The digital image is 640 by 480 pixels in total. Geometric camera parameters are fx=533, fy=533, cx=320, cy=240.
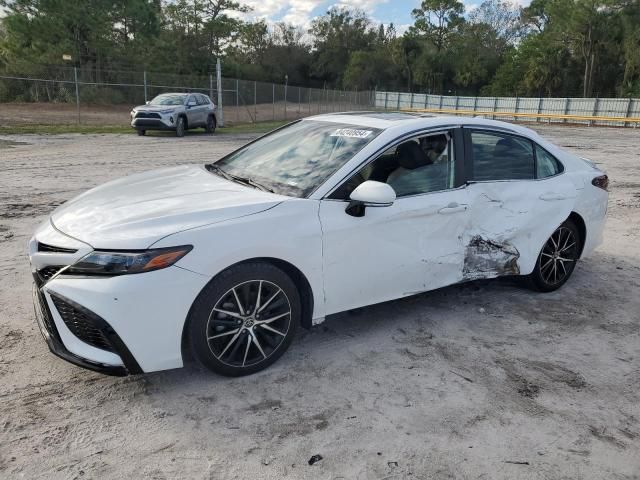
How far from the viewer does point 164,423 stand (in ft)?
9.45

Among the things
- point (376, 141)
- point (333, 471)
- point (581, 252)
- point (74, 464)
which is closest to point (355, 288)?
point (376, 141)

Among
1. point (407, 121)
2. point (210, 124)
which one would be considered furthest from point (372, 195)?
point (210, 124)

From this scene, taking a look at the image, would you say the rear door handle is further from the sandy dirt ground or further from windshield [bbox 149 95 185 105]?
windshield [bbox 149 95 185 105]

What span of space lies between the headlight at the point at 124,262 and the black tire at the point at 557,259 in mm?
3370

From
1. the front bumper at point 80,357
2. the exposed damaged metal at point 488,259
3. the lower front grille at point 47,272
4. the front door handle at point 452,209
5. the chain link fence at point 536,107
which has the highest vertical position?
the chain link fence at point 536,107

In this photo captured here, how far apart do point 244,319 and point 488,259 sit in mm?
2195

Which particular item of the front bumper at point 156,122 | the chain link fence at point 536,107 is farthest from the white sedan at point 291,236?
the chain link fence at point 536,107

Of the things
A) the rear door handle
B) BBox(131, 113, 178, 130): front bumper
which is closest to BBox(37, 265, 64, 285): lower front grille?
the rear door handle

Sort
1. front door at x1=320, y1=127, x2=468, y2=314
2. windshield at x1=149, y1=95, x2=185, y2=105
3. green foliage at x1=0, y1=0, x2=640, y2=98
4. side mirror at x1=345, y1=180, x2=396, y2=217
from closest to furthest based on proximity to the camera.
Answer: side mirror at x1=345, y1=180, x2=396, y2=217 < front door at x1=320, y1=127, x2=468, y2=314 < windshield at x1=149, y1=95, x2=185, y2=105 < green foliage at x1=0, y1=0, x2=640, y2=98

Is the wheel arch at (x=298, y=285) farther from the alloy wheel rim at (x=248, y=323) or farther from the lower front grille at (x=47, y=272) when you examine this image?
the lower front grille at (x=47, y=272)

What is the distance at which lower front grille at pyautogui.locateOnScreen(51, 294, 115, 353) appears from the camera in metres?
2.87

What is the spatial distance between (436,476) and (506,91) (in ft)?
229

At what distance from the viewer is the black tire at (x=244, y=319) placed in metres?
3.07

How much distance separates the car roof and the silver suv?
52.8 feet
